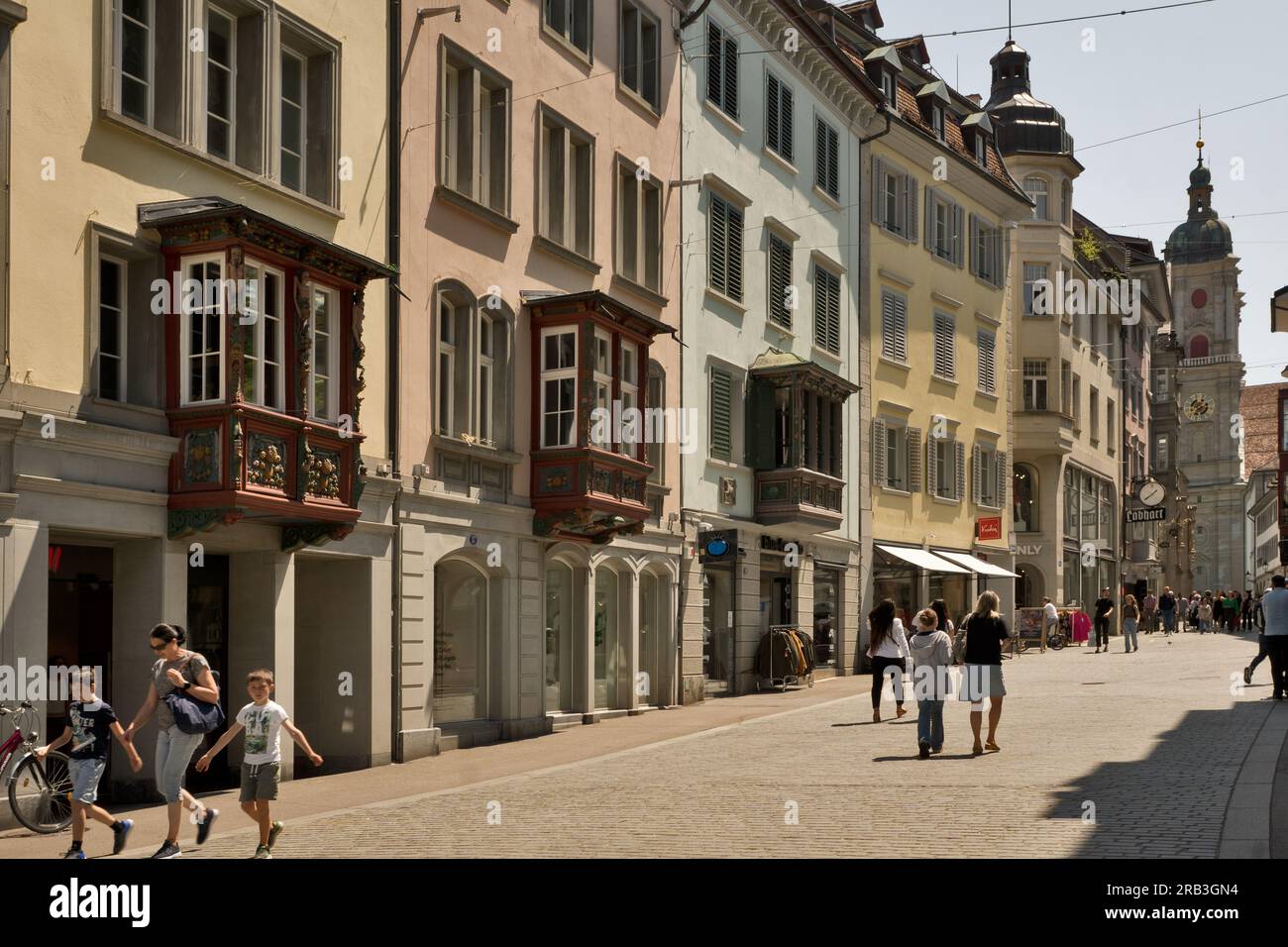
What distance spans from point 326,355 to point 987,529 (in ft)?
99.5

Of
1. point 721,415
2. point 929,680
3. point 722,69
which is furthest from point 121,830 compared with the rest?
point 722,69

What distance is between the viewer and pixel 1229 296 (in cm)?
15138

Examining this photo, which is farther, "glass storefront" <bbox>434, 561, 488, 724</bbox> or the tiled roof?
the tiled roof

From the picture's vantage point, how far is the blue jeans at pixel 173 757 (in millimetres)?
12477

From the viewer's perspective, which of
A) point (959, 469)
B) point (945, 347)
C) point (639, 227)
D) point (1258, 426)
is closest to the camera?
point (639, 227)

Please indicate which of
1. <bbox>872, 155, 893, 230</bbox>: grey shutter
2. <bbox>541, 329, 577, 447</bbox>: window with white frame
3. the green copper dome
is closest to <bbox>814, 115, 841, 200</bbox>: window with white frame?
<bbox>872, 155, 893, 230</bbox>: grey shutter

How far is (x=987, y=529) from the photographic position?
4647 centimetres

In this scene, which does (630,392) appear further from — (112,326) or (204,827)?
(204,827)

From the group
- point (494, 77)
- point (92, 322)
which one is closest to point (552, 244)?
point (494, 77)

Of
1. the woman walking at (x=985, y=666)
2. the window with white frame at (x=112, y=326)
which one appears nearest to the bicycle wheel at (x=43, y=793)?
the window with white frame at (x=112, y=326)

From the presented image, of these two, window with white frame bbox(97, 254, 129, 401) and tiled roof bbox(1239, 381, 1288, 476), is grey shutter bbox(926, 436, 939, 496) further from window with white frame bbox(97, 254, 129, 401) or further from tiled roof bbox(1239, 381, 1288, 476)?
tiled roof bbox(1239, 381, 1288, 476)

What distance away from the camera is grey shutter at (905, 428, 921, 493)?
42.5m

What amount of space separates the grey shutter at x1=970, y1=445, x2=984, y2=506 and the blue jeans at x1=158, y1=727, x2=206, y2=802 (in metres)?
36.2

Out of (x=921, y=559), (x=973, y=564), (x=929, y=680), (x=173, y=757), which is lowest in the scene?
(x=173, y=757)
